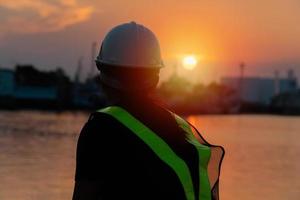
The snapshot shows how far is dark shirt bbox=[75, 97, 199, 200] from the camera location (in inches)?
74.2

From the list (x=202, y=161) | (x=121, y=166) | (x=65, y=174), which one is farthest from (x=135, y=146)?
(x=65, y=174)

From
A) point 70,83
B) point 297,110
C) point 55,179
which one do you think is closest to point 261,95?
point 297,110

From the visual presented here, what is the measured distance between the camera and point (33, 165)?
14539 millimetres

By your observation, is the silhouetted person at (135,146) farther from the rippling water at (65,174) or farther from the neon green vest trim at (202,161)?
the rippling water at (65,174)

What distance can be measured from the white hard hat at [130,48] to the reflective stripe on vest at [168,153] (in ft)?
0.48

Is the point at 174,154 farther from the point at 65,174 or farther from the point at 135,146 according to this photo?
the point at 65,174

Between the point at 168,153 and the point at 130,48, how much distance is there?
13.3 inches

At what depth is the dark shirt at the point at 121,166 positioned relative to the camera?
6.18ft

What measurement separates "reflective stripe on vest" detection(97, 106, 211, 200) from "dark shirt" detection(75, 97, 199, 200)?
0.01m

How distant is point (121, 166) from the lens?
1892 mm

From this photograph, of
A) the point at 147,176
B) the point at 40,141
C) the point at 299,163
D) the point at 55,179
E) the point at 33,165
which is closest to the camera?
the point at 147,176

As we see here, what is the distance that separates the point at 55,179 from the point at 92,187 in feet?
33.9

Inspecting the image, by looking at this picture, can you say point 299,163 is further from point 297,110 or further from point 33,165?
point 297,110

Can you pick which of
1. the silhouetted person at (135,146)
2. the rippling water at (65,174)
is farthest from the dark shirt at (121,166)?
the rippling water at (65,174)
